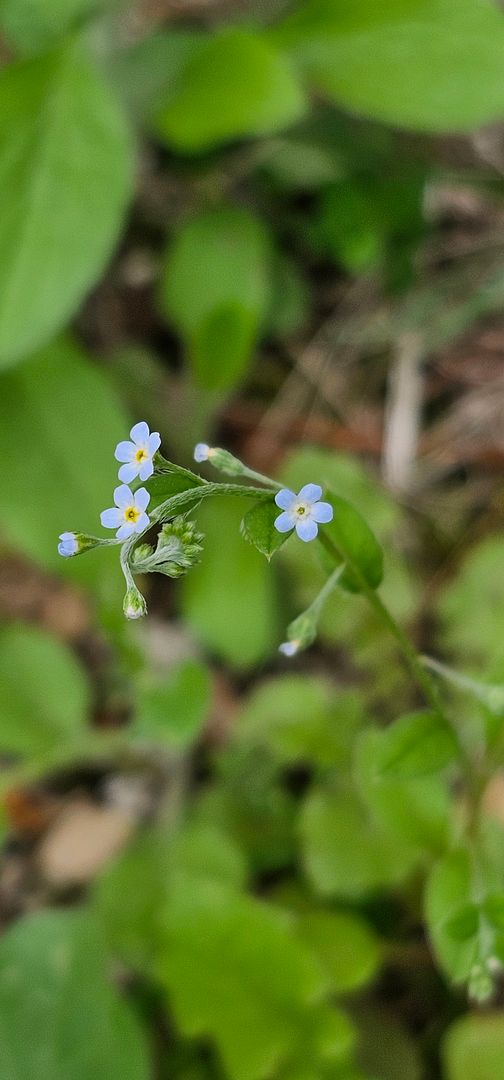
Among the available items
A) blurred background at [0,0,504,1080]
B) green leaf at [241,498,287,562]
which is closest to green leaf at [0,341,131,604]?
blurred background at [0,0,504,1080]

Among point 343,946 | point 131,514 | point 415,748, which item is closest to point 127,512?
point 131,514

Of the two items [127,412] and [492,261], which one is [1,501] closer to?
[127,412]

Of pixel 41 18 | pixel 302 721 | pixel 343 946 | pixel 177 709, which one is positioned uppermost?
pixel 41 18

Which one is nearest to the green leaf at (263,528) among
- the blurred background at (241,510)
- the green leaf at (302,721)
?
the blurred background at (241,510)

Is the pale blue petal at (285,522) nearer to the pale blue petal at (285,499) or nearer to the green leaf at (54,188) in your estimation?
the pale blue petal at (285,499)

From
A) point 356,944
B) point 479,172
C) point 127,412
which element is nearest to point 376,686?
point 356,944

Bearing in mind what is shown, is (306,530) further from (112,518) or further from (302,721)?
(302,721)

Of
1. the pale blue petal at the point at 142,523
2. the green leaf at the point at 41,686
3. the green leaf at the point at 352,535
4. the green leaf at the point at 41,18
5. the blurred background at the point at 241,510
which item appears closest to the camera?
the pale blue petal at the point at 142,523
